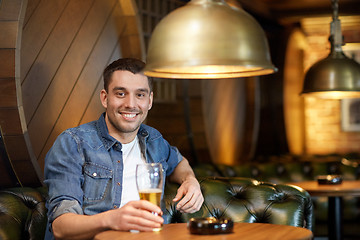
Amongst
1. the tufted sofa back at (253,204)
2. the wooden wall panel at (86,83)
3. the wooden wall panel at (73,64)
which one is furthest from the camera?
the wooden wall panel at (86,83)

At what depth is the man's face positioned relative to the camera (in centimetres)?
221

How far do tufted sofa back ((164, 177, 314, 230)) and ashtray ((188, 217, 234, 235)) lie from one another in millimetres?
637

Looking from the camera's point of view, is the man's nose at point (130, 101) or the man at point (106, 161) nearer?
the man at point (106, 161)

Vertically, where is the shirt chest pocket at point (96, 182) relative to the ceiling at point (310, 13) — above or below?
below

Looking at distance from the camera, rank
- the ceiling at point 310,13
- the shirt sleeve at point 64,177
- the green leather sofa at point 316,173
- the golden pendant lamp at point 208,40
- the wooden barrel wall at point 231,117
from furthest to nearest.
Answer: the ceiling at point 310,13
the green leather sofa at point 316,173
the wooden barrel wall at point 231,117
the shirt sleeve at point 64,177
the golden pendant lamp at point 208,40

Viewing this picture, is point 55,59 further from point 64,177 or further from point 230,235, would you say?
point 230,235

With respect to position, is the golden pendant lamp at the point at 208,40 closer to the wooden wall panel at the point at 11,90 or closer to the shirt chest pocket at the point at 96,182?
the shirt chest pocket at the point at 96,182

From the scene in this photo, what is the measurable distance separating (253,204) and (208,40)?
119 cm

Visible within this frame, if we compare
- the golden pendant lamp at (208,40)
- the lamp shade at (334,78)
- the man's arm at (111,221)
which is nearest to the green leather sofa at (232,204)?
the man's arm at (111,221)

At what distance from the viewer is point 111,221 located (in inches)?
68.9

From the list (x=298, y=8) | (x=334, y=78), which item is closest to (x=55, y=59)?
(x=334, y=78)

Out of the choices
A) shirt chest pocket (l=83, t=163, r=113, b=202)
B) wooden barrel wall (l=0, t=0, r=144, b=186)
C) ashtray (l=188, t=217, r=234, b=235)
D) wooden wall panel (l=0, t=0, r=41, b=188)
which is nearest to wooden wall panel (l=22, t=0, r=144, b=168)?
wooden barrel wall (l=0, t=0, r=144, b=186)

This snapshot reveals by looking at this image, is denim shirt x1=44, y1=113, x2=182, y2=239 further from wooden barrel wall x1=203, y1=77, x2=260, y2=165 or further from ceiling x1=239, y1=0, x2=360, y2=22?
ceiling x1=239, y1=0, x2=360, y2=22

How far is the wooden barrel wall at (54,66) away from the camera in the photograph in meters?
2.19
